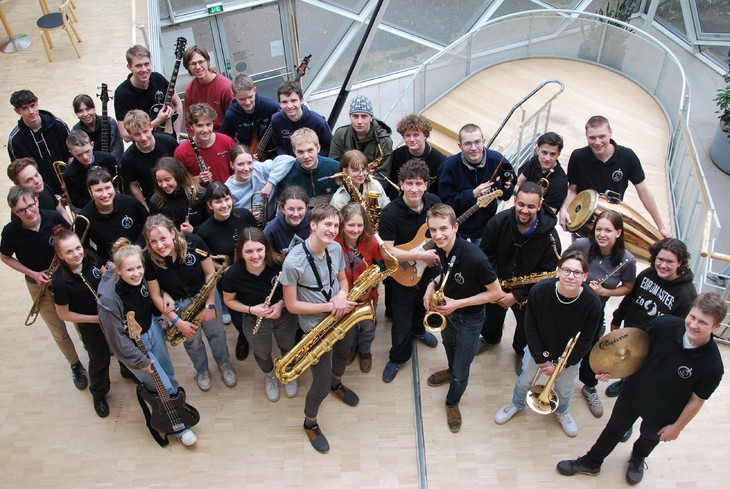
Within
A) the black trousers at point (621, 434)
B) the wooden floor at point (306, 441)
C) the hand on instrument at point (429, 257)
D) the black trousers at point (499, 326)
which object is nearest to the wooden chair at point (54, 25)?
the wooden floor at point (306, 441)

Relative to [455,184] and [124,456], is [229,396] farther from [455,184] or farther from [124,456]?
[455,184]

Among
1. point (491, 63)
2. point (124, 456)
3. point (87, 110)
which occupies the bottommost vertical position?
point (124, 456)

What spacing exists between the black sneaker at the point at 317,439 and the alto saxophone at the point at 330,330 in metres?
0.45

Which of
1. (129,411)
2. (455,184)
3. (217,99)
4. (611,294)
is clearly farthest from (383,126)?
(129,411)

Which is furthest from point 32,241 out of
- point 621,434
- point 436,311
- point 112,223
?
point 621,434

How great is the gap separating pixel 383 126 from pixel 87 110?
2.36m

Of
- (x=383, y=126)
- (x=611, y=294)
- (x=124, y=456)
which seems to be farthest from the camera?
(x=383, y=126)

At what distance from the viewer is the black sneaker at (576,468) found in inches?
155

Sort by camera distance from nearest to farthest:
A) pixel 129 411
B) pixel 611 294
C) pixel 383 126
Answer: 1. pixel 611 294
2. pixel 129 411
3. pixel 383 126

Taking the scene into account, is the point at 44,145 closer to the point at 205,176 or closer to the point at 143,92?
the point at 143,92

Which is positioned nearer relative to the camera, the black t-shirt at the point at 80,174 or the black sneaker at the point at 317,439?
the black sneaker at the point at 317,439

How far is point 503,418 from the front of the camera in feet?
14.1

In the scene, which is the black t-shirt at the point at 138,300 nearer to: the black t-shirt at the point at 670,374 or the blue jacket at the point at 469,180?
the blue jacket at the point at 469,180

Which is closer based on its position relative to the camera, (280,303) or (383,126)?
(280,303)
